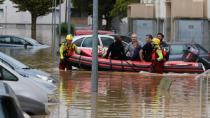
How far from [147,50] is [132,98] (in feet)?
27.1

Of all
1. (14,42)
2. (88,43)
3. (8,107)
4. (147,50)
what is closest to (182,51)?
(147,50)

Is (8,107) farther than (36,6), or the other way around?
(36,6)

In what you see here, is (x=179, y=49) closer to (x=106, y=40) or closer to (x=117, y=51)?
(x=117, y=51)

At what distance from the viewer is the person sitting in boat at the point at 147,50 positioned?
25.1m

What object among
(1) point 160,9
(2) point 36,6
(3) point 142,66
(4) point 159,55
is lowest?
(3) point 142,66

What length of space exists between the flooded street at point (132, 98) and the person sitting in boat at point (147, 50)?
4.12ft

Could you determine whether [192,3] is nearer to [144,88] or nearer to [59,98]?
[144,88]

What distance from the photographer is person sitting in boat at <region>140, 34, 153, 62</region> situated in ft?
82.3

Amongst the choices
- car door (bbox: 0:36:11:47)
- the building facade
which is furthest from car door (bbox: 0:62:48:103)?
car door (bbox: 0:36:11:47)

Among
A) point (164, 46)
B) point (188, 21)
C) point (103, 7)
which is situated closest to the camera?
point (164, 46)

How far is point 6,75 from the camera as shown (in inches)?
501

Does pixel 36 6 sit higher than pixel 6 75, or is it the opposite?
pixel 36 6

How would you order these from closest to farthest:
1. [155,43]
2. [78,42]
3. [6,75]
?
1. [6,75]
2. [155,43]
3. [78,42]

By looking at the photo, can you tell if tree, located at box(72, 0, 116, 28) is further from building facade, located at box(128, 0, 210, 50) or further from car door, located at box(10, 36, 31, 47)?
building facade, located at box(128, 0, 210, 50)
